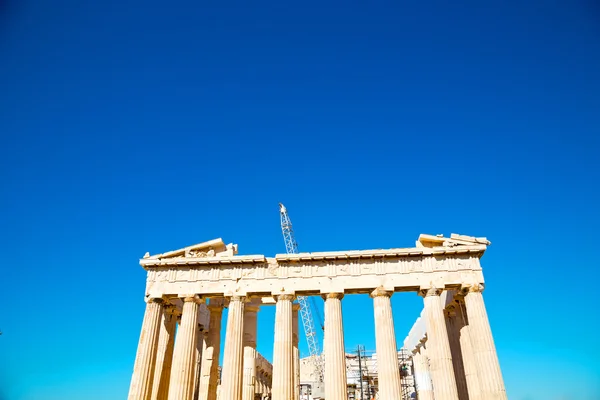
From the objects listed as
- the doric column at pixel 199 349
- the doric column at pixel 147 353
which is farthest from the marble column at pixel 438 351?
the doric column at pixel 147 353

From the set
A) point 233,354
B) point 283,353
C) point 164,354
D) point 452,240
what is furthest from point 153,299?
point 452,240

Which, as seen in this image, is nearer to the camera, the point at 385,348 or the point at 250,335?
the point at 385,348

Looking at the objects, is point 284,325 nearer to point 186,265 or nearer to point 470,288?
point 186,265

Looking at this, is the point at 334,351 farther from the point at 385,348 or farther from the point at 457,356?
the point at 457,356

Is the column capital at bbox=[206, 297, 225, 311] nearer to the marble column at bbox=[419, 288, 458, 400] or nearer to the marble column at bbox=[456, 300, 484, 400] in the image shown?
the marble column at bbox=[419, 288, 458, 400]

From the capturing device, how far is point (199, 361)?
104ft

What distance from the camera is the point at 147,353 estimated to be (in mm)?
26312

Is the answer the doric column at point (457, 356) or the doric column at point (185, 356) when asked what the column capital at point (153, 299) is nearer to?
the doric column at point (185, 356)

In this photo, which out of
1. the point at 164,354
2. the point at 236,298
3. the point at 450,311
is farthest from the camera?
the point at 450,311

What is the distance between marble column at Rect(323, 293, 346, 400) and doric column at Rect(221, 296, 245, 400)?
5.16 meters

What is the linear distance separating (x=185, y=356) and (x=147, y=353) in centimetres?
244

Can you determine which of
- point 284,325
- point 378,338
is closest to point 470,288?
point 378,338

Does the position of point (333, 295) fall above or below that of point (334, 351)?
above

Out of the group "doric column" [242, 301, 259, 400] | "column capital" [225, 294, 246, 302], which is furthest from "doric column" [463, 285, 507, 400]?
"doric column" [242, 301, 259, 400]
